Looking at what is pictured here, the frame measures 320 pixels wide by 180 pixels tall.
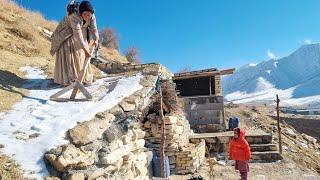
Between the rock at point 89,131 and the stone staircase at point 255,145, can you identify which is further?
the stone staircase at point 255,145

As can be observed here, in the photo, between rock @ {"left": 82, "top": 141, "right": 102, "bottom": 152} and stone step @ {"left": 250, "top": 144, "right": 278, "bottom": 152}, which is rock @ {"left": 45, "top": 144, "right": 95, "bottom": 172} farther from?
stone step @ {"left": 250, "top": 144, "right": 278, "bottom": 152}

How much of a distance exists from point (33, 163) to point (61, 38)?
4446mm

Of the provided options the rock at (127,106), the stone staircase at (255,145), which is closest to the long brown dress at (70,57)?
the rock at (127,106)

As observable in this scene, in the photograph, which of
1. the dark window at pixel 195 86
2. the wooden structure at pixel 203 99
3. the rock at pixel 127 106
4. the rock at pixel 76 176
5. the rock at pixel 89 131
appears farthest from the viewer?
the dark window at pixel 195 86

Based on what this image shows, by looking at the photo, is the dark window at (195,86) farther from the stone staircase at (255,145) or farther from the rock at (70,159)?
the rock at (70,159)

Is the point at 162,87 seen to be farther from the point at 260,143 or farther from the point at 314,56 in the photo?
the point at 314,56

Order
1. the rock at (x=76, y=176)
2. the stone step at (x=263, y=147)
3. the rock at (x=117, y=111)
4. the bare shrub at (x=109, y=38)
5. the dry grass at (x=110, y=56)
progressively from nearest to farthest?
the rock at (x=76, y=176)
the rock at (x=117, y=111)
the stone step at (x=263, y=147)
the dry grass at (x=110, y=56)
the bare shrub at (x=109, y=38)

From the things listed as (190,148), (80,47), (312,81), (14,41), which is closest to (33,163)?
(80,47)

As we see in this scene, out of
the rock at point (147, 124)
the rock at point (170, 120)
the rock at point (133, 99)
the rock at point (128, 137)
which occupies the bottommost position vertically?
the rock at point (128, 137)

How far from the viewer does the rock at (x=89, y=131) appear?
6.28 m

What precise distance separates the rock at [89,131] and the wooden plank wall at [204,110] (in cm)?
1121

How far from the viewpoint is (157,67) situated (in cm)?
1097

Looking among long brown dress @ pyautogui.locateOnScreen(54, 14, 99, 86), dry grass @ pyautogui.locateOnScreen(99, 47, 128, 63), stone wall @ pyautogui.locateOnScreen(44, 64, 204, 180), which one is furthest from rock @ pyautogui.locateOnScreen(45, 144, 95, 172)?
dry grass @ pyautogui.locateOnScreen(99, 47, 128, 63)

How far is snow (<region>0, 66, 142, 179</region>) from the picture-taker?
5.64 meters
